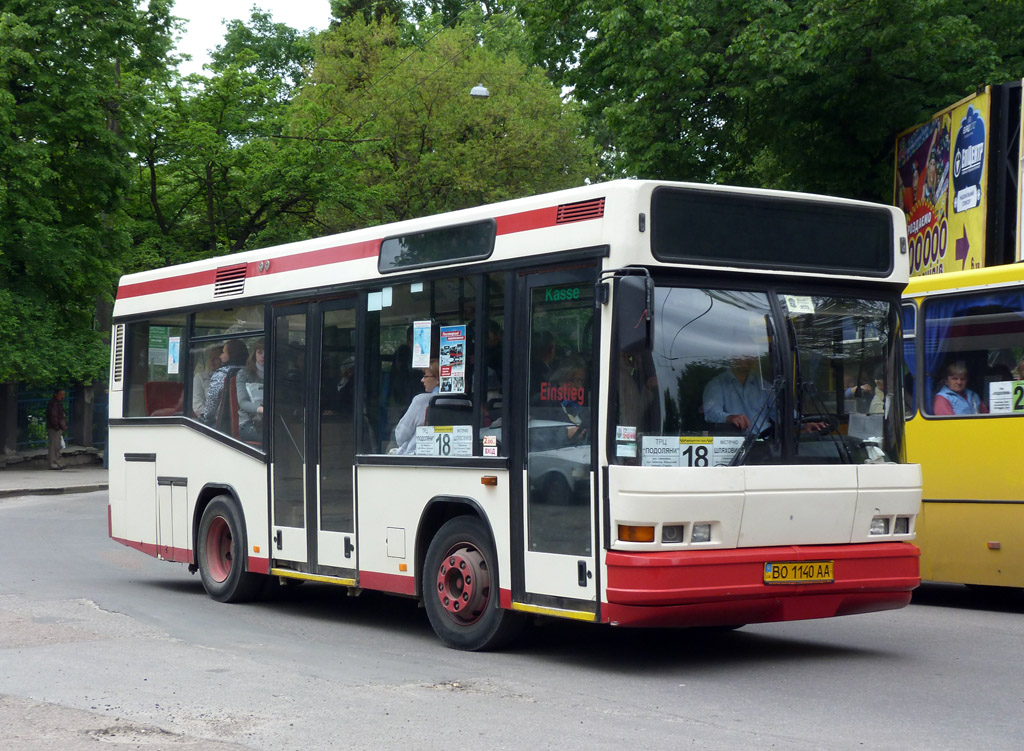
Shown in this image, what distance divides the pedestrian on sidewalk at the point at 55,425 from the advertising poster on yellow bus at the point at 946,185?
21.2 m

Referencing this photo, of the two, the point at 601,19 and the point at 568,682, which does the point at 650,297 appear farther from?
the point at 601,19

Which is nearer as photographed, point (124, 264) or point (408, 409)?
point (408, 409)

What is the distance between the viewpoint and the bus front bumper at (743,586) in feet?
25.9

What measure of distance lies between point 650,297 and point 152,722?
3.55 meters

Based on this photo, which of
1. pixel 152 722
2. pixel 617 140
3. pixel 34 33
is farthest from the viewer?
pixel 34 33

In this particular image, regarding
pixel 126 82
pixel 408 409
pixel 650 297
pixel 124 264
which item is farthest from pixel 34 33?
pixel 650 297

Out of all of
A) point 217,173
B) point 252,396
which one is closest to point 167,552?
point 252,396

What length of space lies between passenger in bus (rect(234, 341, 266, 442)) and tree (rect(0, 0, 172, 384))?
2066 cm

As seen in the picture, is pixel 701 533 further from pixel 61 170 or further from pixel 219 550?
pixel 61 170

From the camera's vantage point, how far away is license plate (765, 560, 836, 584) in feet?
27.1

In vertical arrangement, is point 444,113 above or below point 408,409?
above

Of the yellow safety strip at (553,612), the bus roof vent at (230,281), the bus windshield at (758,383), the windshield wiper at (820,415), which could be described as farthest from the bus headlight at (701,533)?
the bus roof vent at (230,281)

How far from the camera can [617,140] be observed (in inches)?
934

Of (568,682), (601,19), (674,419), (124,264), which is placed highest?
(601,19)
